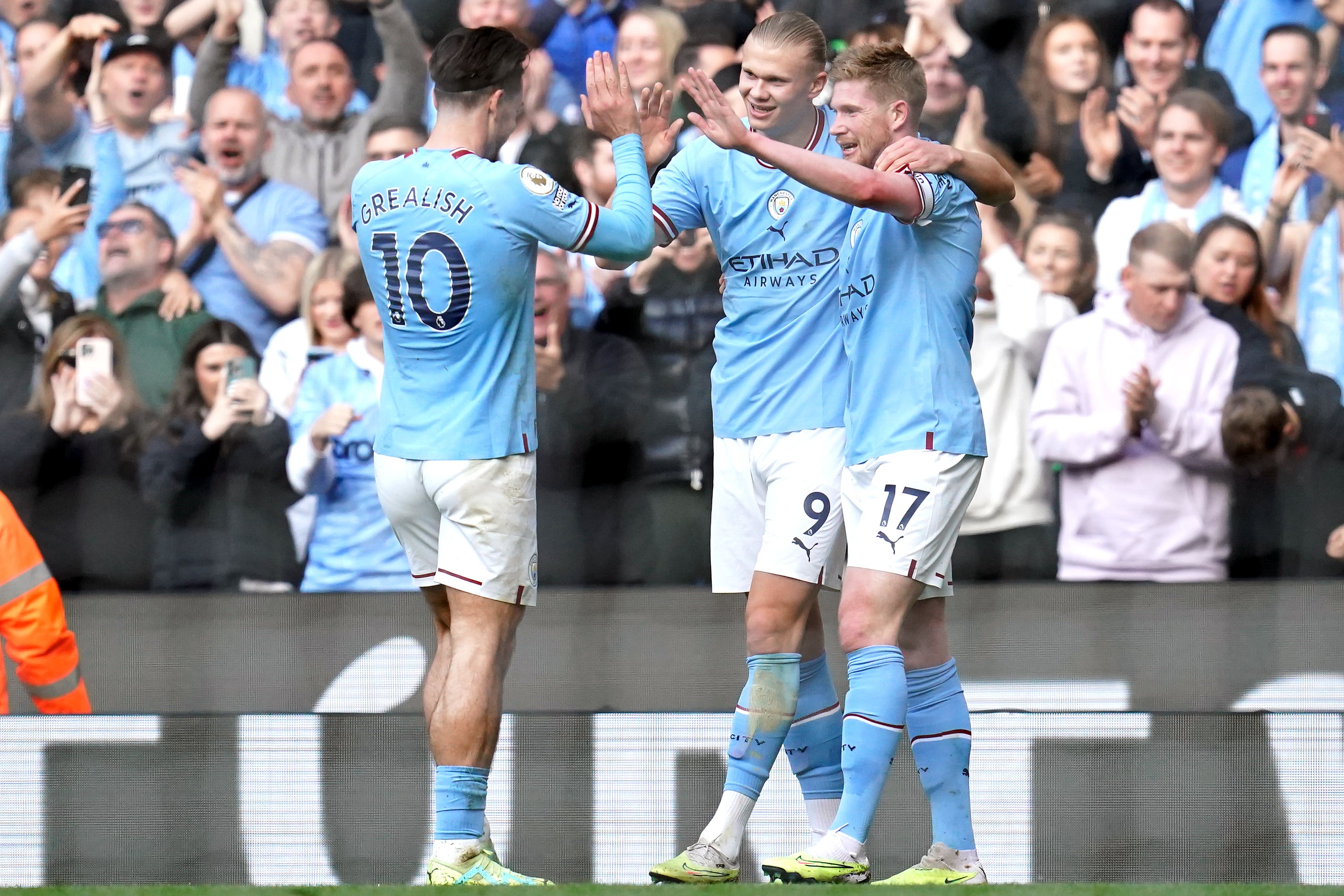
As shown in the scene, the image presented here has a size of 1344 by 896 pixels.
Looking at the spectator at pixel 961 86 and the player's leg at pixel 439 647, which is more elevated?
the spectator at pixel 961 86

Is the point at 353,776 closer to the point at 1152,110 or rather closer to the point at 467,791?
the point at 467,791

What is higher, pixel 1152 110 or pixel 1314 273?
pixel 1152 110

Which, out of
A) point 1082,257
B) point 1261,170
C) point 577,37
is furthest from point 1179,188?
point 577,37

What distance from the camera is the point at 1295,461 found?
200 inches

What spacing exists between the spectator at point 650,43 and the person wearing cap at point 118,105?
159cm

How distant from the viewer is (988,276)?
5.28 meters

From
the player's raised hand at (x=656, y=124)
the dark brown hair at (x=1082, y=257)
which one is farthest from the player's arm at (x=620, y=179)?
the dark brown hair at (x=1082, y=257)

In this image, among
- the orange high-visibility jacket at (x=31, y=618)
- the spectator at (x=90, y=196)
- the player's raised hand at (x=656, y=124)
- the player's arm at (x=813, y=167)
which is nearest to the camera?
the player's arm at (x=813, y=167)

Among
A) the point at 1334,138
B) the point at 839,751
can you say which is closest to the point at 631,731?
the point at 839,751

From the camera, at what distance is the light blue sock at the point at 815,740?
11.7ft

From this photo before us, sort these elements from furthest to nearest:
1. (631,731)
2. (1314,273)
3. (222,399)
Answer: (222,399), (1314,273), (631,731)

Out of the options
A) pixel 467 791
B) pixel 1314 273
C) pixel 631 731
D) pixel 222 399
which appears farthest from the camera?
pixel 222 399

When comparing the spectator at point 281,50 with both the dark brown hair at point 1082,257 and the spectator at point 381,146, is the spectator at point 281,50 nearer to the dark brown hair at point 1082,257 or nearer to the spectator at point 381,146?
the spectator at point 381,146

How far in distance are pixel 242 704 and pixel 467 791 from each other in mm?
2276
